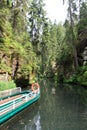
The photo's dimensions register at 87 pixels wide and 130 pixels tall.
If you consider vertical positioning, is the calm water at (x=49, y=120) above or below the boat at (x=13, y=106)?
below

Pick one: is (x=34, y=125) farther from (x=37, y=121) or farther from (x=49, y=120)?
(x=49, y=120)

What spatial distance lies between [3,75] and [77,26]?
26241mm

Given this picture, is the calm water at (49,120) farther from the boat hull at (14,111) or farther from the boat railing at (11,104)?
the boat railing at (11,104)

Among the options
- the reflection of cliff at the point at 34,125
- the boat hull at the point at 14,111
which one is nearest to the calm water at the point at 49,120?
the reflection of cliff at the point at 34,125

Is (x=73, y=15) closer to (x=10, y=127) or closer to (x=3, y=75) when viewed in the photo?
(x=3, y=75)

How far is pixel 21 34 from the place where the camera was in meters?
38.7

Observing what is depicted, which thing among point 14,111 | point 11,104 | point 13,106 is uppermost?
point 11,104

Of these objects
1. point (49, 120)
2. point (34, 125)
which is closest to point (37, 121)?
point (49, 120)

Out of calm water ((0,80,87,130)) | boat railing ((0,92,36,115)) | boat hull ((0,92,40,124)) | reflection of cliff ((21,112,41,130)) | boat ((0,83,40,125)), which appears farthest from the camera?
boat railing ((0,92,36,115))

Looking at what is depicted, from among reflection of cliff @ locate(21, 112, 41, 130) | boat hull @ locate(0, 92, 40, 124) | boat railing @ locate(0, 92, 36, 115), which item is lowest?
reflection of cliff @ locate(21, 112, 41, 130)

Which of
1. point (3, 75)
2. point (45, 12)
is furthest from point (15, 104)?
point (45, 12)

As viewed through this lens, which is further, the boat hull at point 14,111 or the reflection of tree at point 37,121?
the boat hull at point 14,111

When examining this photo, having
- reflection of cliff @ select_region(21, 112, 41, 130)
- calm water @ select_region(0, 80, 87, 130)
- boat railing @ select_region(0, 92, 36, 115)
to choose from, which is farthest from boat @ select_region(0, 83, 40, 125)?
reflection of cliff @ select_region(21, 112, 41, 130)

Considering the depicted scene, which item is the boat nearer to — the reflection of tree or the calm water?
the calm water
